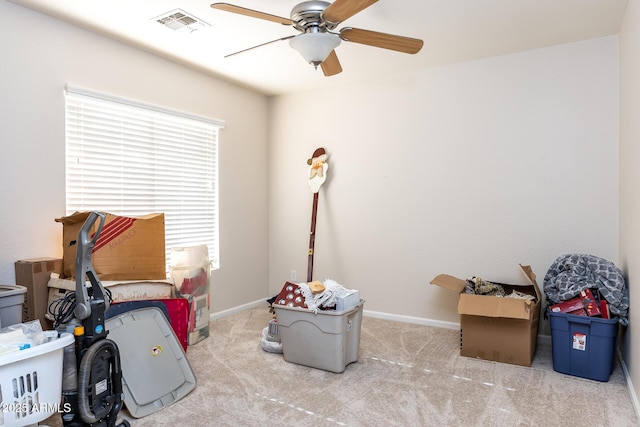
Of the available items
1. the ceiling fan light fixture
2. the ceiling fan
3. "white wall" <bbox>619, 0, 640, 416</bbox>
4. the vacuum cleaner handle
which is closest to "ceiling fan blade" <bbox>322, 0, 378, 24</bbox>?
the ceiling fan

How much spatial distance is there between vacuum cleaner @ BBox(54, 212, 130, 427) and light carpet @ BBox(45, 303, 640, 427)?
33cm

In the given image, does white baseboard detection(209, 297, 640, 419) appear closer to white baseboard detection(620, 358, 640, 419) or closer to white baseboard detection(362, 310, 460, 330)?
white baseboard detection(362, 310, 460, 330)

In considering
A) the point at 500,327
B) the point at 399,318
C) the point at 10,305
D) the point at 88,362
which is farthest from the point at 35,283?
the point at 500,327

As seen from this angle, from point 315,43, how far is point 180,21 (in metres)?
1.20

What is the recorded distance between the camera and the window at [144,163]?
9.91 feet

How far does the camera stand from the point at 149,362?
239cm

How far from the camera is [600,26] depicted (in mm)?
2932

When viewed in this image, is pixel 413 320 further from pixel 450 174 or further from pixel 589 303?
pixel 589 303

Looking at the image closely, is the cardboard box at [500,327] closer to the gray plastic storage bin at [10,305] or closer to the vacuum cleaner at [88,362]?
the vacuum cleaner at [88,362]

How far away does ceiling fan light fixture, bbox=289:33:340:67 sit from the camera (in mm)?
2238

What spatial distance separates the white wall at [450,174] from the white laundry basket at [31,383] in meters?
2.92

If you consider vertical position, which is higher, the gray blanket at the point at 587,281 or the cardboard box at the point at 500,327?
the gray blanket at the point at 587,281

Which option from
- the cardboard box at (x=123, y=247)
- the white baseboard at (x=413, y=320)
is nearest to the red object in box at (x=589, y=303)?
the white baseboard at (x=413, y=320)

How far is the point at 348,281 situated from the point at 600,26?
3.03 metres
